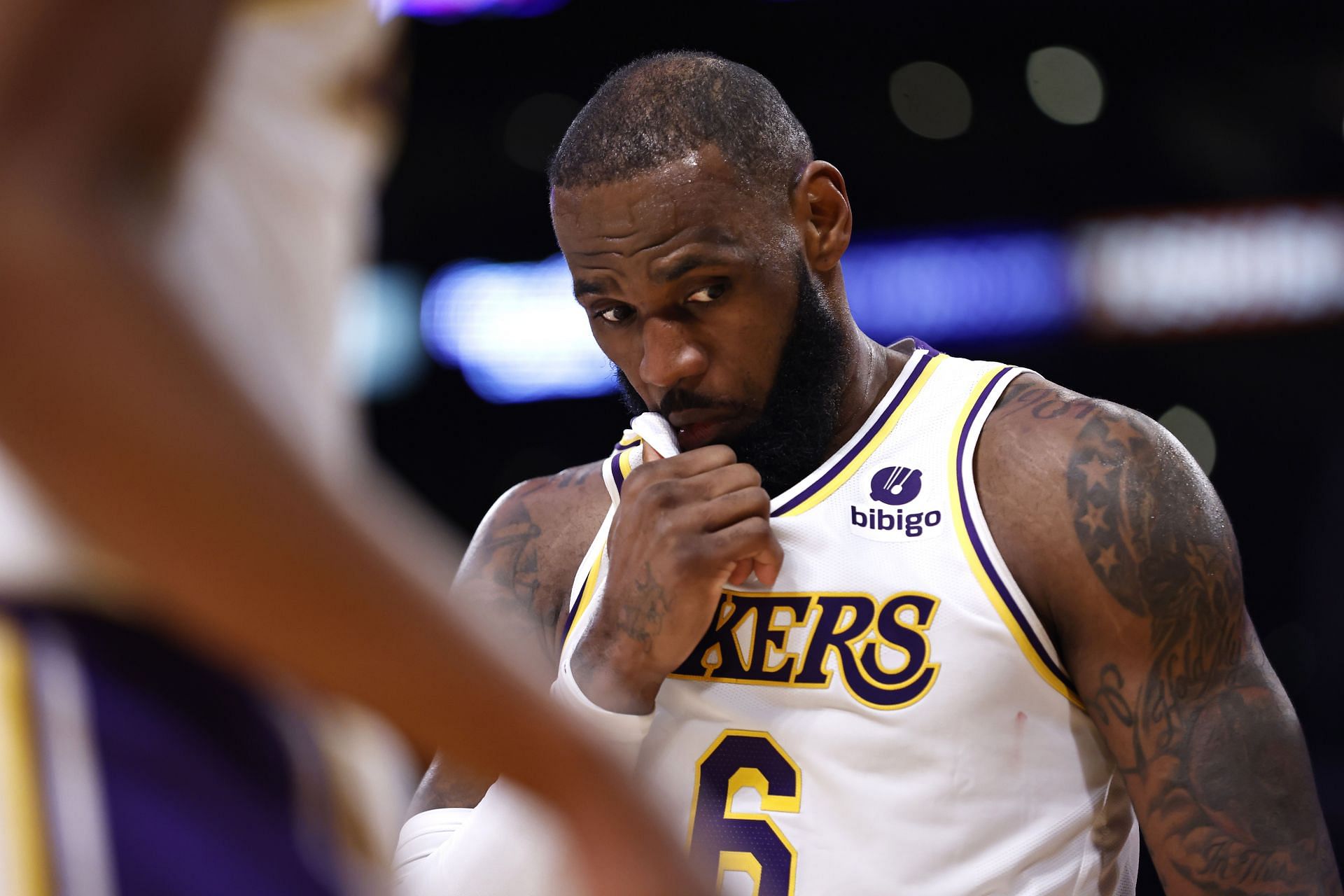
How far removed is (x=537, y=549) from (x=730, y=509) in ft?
1.55

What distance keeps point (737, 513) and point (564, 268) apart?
500 centimetres

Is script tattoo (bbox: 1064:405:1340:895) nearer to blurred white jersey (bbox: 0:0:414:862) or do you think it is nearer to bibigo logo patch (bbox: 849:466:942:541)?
bibigo logo patch (bbox: 849:466:942:541)

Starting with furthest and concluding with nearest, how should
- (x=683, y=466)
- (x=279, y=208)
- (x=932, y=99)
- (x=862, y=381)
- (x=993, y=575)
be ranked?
1. (x=932, y=99)
2. (x=862, y=381)
3. (x=683, y=466)
4. (x=993, y=575)
5. (x=279, y=208)

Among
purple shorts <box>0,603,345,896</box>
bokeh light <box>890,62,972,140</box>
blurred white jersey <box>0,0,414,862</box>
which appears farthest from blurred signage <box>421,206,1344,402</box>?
purple shorts <box>0,603,345,896</box>

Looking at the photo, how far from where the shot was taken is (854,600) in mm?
1993

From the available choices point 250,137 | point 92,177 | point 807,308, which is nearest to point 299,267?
point 250,137

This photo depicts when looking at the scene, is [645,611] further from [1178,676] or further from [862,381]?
[1178,676]

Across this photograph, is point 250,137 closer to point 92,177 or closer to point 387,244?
point 92,177

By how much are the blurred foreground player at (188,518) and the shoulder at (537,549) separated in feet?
4.97

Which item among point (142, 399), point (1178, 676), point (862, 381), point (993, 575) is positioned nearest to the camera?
point (142, 399)

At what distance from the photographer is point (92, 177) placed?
1.82 ft

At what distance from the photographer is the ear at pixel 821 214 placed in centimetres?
226

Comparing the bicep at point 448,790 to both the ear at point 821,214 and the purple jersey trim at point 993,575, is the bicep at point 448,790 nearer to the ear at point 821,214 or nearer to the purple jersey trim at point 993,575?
the purple jersey trim at point 993,575

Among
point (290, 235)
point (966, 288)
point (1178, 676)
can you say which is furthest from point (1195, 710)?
point (966, 288)
